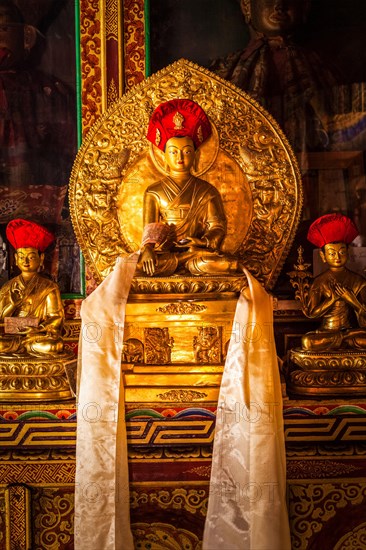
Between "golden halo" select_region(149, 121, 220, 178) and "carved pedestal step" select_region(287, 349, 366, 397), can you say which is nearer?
"carved pedestal step" select_region(287, 349, 366, 397)

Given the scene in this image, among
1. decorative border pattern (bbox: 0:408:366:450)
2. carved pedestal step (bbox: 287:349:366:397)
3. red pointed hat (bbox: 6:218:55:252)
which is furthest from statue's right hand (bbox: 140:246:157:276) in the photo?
carved pedestal step (bbox: 287:349:366:397)

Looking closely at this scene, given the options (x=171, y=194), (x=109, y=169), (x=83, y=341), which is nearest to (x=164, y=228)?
(x=171, y=194)

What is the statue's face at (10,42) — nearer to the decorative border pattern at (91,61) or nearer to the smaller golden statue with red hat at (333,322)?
the decorative border pattern at (91,61)

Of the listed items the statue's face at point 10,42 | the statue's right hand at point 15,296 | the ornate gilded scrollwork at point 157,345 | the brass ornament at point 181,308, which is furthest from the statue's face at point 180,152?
the statue's face at point 10,42

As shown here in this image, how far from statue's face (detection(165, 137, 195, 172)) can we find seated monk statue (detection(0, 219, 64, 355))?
2.84 ft

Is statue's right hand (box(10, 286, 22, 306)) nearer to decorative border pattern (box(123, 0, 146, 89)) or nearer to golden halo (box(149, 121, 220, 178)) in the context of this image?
golden halo (box(149, 121, 220, 178))

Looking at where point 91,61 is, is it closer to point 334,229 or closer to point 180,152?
point 180,152

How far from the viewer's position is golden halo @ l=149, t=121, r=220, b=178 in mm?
4367

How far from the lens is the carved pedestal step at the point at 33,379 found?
362cm

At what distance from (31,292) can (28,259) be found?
20 cm


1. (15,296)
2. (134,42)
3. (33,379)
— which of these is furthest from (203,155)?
(33,379)

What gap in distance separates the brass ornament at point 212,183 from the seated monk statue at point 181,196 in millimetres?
171

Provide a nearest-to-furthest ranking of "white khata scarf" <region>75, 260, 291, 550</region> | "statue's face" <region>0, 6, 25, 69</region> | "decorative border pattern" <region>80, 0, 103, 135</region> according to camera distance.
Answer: "white khata scarf" <region>75, 260, 291, 550</region>, "decorative border pattern" <region>80, 0, 103, 135</region>, "statue's face" <region>0, 6, 25, 69</region>

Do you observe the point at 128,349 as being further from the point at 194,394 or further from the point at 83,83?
the point at 83,83
